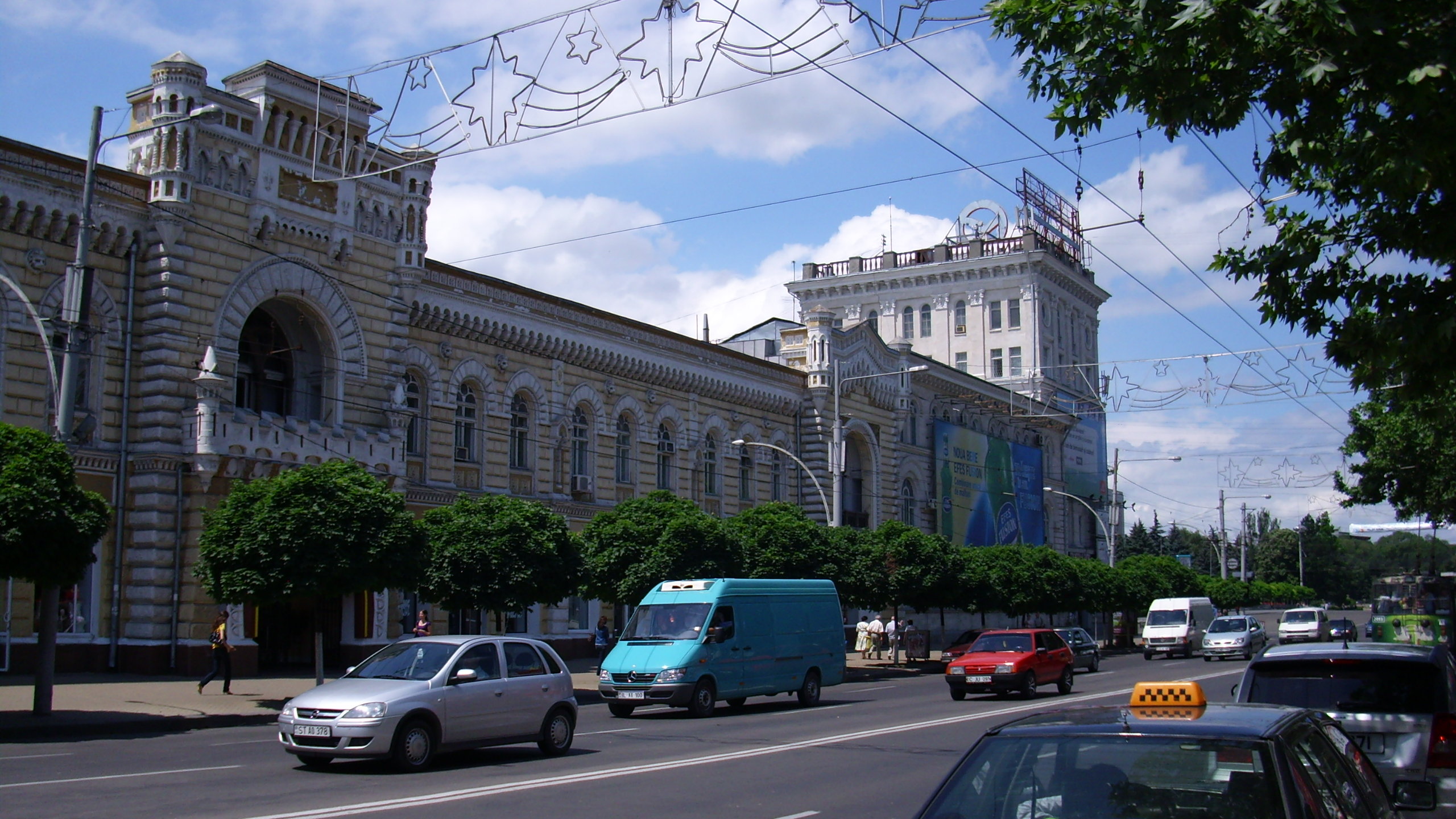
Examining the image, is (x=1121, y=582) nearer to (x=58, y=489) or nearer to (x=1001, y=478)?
(x=1001, y=478)

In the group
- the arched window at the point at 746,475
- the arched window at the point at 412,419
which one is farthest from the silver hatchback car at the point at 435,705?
the arched window at the point at 746,475

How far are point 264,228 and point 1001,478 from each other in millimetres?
44874

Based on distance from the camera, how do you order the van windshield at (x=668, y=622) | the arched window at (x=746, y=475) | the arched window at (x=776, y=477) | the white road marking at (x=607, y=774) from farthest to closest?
the arched window at (x=776, y=477) < the arched window at (x=746, y=475) < the van windshield at (x=668, y=622) < the white road marking at (x=607, y=774)

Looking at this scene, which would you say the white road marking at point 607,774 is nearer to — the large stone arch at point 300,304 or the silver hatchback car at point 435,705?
the silver hatchback car at point 435,705

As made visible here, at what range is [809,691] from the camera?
78.8ft

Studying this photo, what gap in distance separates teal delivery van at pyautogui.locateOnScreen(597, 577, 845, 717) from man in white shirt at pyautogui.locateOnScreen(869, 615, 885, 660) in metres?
20.6

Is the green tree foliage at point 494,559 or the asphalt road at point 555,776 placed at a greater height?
the green tree foliage at point 494,559

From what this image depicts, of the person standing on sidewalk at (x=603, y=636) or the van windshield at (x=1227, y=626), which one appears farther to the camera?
the van windshield at (x=1227, y=626)

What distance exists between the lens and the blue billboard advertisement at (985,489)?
57812mm

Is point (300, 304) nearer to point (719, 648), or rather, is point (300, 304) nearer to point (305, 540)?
point (305, 540)

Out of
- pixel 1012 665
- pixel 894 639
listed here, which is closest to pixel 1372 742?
pixel 1012 665

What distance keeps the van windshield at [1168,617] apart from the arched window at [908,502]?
1192cm

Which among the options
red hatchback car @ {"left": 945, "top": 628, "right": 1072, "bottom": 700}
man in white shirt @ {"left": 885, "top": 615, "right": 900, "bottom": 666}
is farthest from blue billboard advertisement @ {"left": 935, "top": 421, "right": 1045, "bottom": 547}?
red hatchback car @ {"left": 945, "top": 628, "right": 1072, "bottom": 700}

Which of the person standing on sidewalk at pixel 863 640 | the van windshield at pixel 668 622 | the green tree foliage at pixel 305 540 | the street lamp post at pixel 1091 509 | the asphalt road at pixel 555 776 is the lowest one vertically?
the person standing on sidewalk at pixel 863 640
